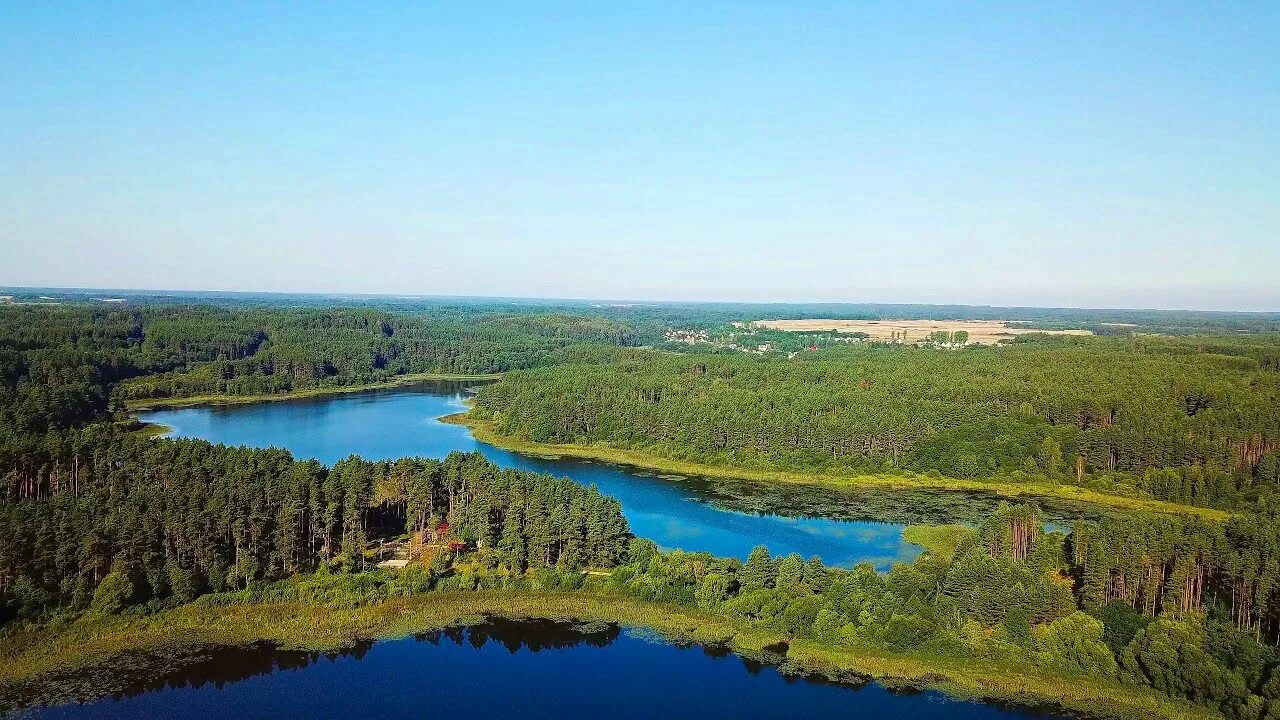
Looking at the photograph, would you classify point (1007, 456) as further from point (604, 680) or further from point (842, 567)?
point (604, 680)

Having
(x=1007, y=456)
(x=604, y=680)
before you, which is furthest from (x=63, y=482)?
(x=1007, y=456)

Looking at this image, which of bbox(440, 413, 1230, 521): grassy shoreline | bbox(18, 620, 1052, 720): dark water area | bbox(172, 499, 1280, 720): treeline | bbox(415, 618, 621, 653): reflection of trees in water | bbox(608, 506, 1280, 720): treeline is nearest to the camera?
bbox(18, 620, 1052, 720): dark water area

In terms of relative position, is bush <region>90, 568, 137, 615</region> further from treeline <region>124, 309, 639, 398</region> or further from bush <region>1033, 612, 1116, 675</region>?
treeline <region>124, 309, 639, 398</region>

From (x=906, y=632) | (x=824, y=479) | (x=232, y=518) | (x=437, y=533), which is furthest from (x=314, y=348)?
(x=906, y=632)

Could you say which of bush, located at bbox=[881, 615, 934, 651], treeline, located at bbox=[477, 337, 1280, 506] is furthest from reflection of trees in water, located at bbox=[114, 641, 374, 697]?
treeline, located at bbox=[477, 337, 1280, 506]

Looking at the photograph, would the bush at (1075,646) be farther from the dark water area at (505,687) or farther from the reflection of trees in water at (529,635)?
the reflection of trees in water at (529,635)

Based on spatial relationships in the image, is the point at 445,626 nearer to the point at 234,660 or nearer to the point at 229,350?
the point at 234,660
